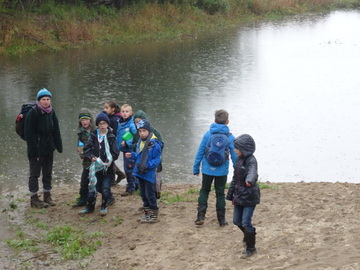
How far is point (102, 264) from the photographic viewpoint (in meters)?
6.98

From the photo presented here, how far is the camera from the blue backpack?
7.49 metres

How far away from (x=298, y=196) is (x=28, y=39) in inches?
843

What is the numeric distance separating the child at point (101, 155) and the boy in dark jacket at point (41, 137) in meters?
0.63

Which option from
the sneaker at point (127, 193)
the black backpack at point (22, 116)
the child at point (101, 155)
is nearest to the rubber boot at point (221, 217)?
the child at point (101, 155)

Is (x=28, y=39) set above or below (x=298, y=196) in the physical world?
above

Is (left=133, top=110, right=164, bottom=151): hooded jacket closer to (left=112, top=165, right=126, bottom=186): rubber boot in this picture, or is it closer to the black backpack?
(left=112, top=165, right=126, bottom=186): rubber boot

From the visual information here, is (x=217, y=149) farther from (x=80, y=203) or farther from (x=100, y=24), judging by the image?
(x=100, y=24)

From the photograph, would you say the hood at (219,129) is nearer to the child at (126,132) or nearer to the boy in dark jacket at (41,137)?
the child at (126,132)

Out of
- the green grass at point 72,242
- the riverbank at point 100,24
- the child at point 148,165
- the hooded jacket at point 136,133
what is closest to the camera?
the green grass at point 72,242

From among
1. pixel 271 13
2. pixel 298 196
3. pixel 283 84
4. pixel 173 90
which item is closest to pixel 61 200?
pixel 298 196

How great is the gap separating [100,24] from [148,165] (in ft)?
85.0

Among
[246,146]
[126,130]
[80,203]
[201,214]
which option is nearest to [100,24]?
[126,130]

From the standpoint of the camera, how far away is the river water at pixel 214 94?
1277cm

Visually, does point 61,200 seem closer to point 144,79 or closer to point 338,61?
point 144,79
